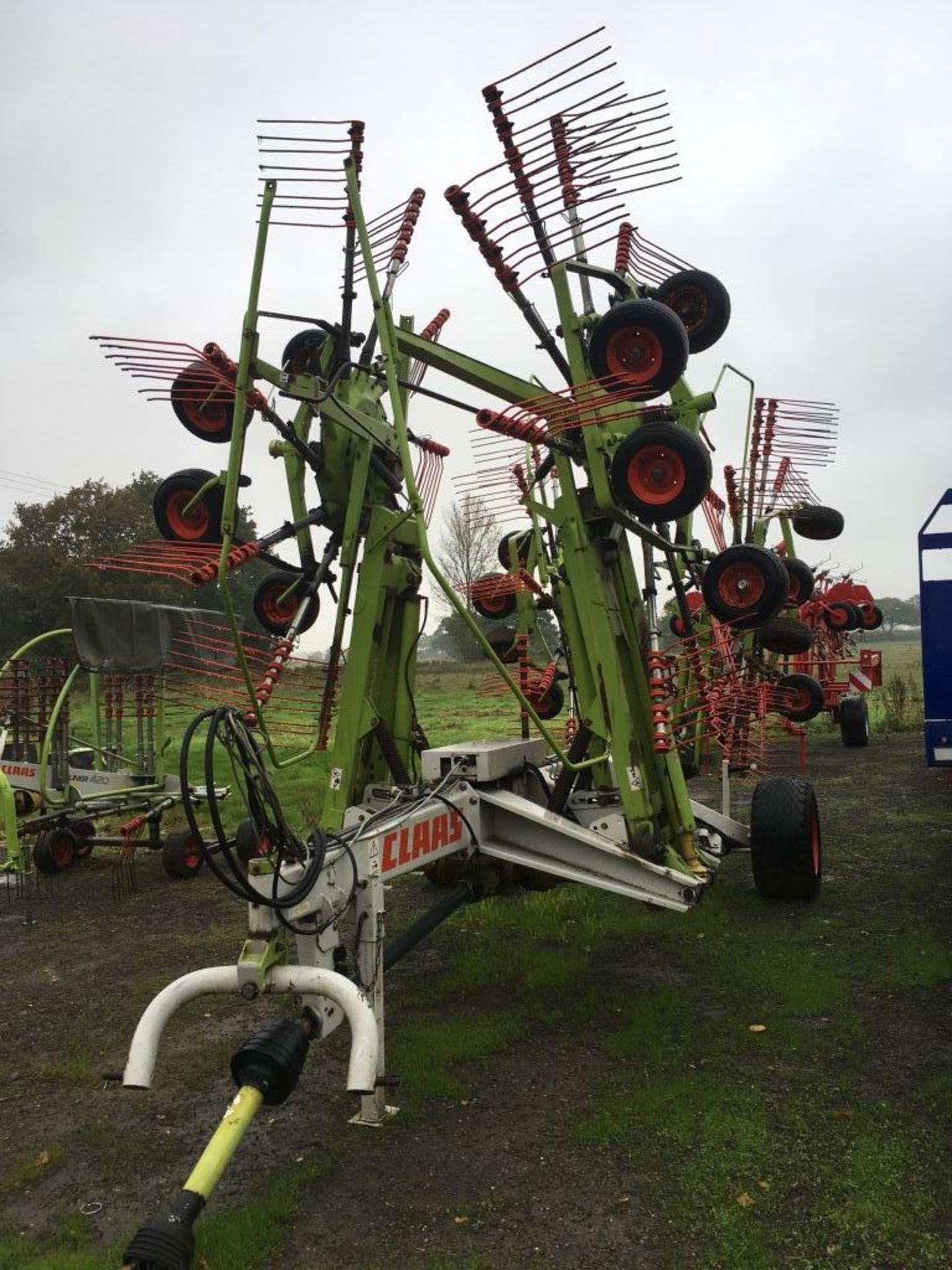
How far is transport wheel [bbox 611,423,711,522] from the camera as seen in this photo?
5.19 meters

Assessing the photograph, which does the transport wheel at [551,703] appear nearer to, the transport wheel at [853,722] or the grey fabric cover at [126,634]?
the grey fabric cover at [126,634]

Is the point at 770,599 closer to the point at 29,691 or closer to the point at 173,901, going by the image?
the point at 173,901

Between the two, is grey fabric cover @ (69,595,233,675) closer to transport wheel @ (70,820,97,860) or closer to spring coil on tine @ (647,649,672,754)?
transport wheel @ (70,820,97,860)

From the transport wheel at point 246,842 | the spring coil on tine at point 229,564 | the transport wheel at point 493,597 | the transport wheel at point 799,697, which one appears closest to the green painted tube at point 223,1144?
the spring coil on tine at point 229,564

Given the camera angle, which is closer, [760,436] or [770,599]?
[770,599]

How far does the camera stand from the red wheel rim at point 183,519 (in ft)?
18.6

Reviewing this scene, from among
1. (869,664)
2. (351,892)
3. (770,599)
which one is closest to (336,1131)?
(351,892)

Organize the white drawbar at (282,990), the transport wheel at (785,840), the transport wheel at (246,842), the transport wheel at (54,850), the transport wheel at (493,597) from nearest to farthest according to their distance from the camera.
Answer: the white drawbar at (282,990)
the transport wheel at (785,840)
the transport wheel at (246,842)
the transport wheel at (493,597)
the transport wheel at (54,850)

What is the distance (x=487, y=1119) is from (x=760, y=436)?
1079cm

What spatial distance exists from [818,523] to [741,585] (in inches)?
333

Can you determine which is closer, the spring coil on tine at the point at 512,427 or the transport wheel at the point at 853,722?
the spring coil on tine at the point at 512,427

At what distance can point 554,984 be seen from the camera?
6.04 metres

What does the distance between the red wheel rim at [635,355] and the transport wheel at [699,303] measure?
64.4 inches

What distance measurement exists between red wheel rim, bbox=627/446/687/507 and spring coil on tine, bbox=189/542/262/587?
6.66 ft
